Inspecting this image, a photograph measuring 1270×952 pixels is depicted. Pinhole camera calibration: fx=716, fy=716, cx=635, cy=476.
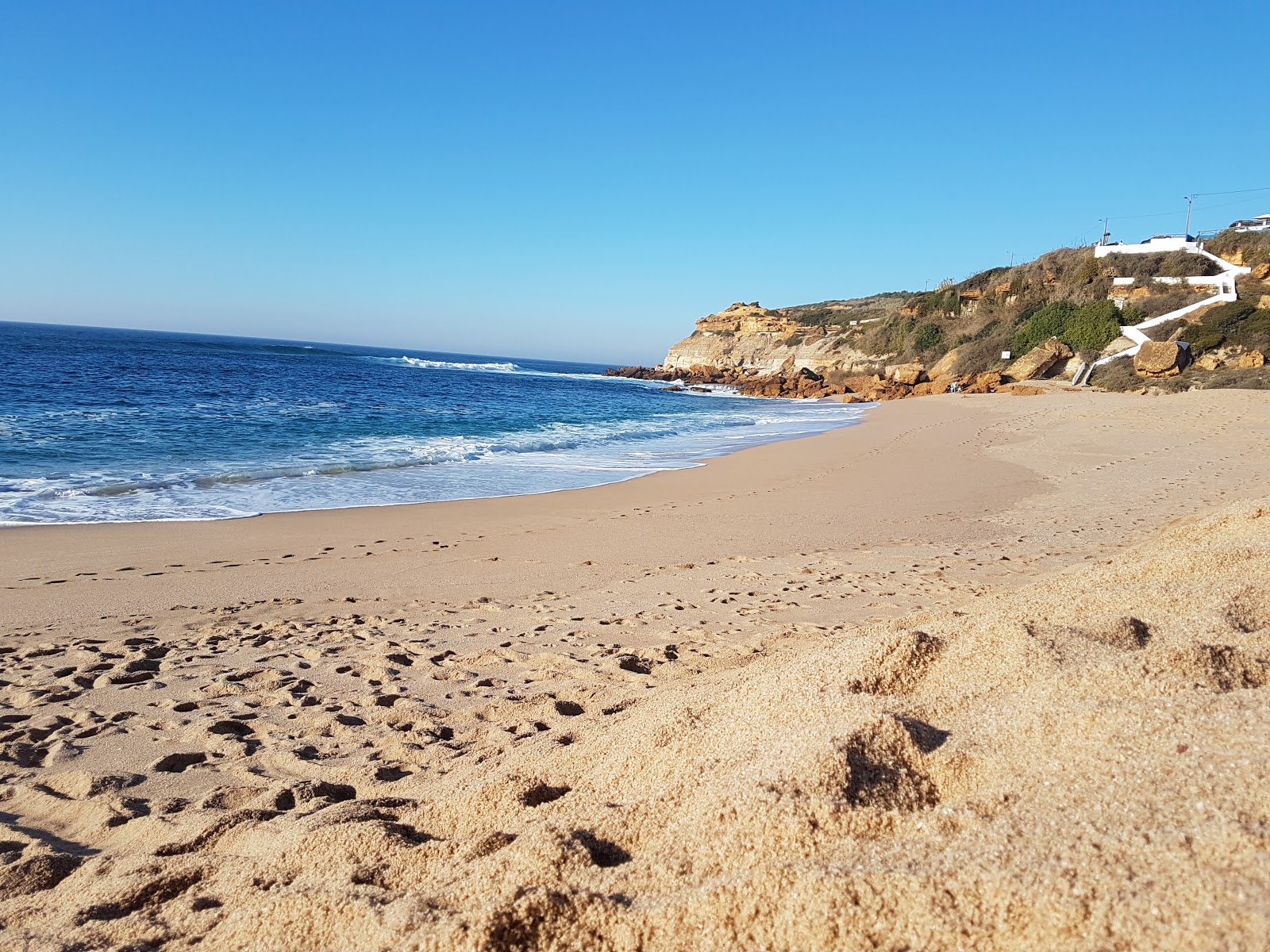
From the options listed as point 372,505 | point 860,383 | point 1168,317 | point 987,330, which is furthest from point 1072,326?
point 372,505

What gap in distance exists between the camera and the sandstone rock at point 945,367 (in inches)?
1425

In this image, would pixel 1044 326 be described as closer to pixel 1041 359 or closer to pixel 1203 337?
pixel 1041 359

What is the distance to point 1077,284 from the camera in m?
36.2

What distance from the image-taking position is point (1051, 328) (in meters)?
32.6

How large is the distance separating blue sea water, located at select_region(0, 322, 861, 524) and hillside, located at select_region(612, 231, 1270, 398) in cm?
900

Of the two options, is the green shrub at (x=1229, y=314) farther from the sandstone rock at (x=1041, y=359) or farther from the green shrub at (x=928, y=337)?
the green shrub at (x=928, y=337)

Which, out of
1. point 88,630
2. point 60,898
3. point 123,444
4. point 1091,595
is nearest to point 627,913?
point 60,898

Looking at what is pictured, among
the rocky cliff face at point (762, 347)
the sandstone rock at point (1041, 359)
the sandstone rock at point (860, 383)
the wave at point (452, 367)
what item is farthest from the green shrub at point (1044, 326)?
the wave at point (452, 367)

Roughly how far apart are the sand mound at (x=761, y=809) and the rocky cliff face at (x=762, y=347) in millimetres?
46513

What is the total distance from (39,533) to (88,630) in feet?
11.4

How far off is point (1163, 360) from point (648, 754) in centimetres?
2858

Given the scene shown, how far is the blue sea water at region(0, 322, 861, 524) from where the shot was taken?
9.70m

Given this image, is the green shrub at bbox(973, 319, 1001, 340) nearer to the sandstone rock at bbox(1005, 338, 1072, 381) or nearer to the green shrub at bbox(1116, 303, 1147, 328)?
the sandstone rock at bbox(1005, 338, 1072, 381)

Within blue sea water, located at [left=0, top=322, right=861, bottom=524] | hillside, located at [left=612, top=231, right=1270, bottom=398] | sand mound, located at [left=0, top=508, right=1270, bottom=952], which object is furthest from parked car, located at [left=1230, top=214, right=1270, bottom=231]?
sand mound, located at [left=0, top=508, right=1270, bottom=952]
